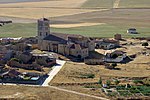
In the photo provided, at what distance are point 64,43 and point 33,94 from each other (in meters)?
25.0

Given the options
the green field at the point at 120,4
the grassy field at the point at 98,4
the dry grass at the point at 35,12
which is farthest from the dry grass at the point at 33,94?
the grassy field at the point at 98,4

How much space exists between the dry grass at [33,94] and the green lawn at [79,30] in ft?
152

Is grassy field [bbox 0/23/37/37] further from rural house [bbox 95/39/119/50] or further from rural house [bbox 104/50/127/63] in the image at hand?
rural house [bbox 104/50/127/63]

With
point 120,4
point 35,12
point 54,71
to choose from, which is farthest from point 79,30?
point 120,4

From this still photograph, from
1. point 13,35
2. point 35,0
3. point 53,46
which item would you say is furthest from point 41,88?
point 35,0

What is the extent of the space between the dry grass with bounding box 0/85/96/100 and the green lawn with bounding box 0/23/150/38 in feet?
152

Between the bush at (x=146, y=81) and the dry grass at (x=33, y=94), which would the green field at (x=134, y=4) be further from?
the dry grass at (x=33, y=94)

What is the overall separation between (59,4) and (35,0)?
2617 cm

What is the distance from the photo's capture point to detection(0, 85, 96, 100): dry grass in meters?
50.7

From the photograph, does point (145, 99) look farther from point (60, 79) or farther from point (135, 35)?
point (135, 35)

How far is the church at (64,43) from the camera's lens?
245 ft

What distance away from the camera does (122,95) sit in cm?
5194

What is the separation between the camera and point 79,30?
10881cm

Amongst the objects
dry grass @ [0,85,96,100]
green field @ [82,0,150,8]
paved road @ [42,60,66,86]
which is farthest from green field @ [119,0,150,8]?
dry grass @ [0,85,96,100]
